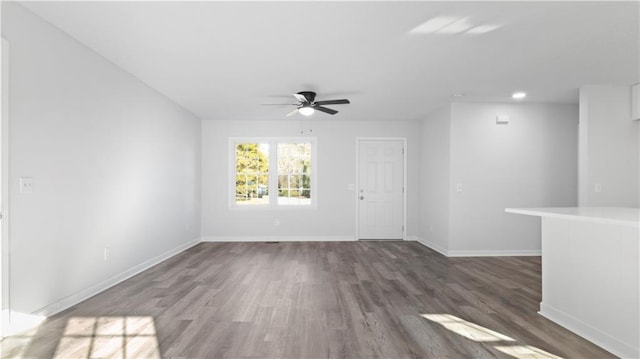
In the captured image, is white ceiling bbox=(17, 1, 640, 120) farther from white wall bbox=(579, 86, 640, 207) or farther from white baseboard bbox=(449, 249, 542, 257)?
white baseboard bbox=(449, 249, 542, 257)

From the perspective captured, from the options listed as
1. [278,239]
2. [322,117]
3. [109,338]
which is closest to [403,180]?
[322,117]

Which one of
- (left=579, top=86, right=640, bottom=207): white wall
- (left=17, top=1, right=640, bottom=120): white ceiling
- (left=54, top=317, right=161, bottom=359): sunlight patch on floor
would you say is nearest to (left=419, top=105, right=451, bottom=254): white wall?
(left=17, top=1, right=640, bottom=120): white ceiling

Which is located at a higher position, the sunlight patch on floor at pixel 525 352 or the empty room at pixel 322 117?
the empty room at pixel 322 117

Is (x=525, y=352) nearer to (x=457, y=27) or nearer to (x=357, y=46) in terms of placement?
(x=457, y=27)

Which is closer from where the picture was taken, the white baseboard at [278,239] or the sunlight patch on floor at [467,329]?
the sunlight patch on floor at [467,329]

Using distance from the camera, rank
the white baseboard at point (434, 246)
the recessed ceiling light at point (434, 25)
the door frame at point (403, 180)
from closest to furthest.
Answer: the recessed ceiling light at point (434, 25)
the white baseboard at point (434, 246)
the door frame at point (403, 180)

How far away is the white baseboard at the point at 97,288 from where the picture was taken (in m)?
2.71

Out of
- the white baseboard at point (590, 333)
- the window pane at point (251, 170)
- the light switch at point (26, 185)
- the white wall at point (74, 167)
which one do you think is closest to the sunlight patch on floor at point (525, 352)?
the white baseboard at point (590, 333)

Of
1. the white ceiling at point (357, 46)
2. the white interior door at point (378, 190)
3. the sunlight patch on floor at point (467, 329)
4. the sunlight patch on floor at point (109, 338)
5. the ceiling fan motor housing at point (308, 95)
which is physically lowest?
the sunlight patch on floor at point (467, 329)

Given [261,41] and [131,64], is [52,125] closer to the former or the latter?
[131,64]

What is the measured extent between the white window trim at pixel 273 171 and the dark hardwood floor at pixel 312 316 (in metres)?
2.11

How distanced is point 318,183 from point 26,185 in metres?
4.68

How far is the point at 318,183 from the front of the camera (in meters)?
6.57

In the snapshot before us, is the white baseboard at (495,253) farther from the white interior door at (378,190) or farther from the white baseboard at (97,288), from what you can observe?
the white baseboard at (97,288)
